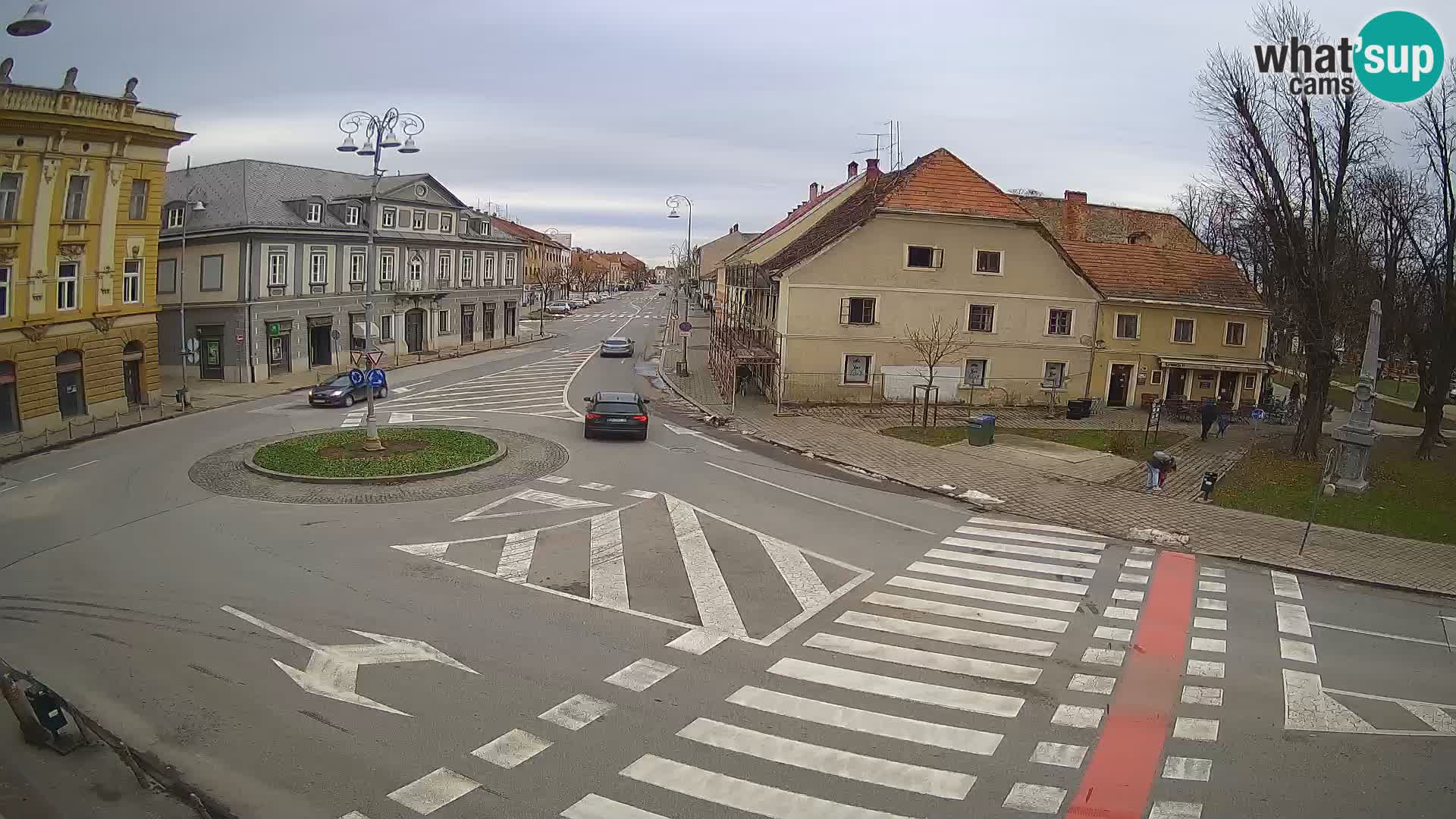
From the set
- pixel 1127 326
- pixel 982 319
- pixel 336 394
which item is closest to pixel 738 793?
pixel 336 394

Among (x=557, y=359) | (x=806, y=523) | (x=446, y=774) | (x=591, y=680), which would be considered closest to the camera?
(x=446, y=774)

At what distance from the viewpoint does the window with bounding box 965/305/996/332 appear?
36.3 meters

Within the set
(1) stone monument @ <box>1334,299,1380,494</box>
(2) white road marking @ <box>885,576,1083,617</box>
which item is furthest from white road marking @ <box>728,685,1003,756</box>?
(1) stone monument @ <box>1334,299,1380,494</box>

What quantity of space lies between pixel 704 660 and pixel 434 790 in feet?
12.6

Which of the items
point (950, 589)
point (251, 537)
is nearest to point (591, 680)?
point (950, 589)

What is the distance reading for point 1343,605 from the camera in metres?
14.0

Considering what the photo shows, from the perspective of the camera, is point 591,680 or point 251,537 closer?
point 591,680

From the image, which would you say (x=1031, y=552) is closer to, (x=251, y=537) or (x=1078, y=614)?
(x=1078, y=614)

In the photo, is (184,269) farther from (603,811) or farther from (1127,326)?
(1127,326)

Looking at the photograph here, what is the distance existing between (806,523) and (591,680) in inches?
331

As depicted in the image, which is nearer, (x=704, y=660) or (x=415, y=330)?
(x=704, y=660)

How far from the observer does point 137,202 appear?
97.2ft

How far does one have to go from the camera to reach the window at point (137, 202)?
2917 centimetres

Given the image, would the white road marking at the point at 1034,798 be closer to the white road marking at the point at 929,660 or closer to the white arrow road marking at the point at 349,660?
the white road marking at the point at 929,660
